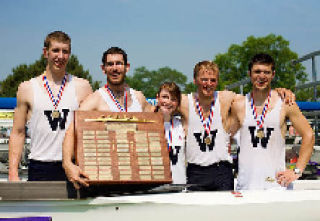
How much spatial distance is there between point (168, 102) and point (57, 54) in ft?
3.49

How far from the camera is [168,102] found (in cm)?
383

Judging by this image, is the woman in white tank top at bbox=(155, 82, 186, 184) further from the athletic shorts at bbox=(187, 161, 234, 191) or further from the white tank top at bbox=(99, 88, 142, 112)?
the white tank top at bbox=(99, 88, 142, 112)

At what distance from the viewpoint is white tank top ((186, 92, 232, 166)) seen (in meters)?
3.69

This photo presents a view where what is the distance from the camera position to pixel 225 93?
153 inches

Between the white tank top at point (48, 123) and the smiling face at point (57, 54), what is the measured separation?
0.72 feet

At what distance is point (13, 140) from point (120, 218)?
150 cm

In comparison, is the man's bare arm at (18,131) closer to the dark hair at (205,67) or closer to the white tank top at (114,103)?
the white tank top at (114,103)

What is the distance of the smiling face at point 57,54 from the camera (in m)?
3.59

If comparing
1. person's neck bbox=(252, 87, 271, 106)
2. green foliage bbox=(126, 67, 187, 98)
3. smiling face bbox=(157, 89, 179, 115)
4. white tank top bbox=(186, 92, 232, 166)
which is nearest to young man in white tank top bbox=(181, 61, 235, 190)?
white tank top bbox=(186, 92, 232, 166)

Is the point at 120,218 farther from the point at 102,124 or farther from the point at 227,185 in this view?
the point at 227,185

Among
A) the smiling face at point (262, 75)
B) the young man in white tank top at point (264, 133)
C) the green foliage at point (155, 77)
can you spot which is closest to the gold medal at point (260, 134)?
the young man in white tank top at point (264, 133)

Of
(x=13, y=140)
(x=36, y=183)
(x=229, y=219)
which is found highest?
(x=13, y=140)

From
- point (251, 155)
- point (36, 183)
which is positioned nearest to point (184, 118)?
point (251, 155)

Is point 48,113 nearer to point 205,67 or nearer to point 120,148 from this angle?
point 120,148
